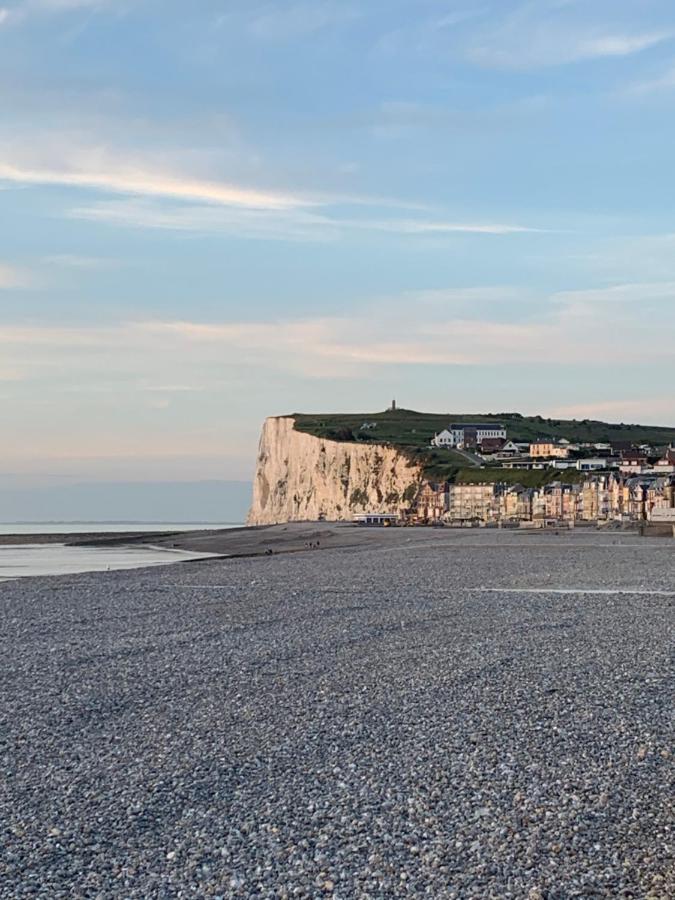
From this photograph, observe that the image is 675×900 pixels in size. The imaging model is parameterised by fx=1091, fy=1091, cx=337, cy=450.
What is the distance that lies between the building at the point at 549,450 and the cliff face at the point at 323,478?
1013 inches

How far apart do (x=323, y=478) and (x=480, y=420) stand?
196 feet

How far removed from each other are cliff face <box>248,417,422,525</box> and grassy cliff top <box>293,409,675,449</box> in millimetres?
10653

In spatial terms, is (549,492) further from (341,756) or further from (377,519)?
(341,756)

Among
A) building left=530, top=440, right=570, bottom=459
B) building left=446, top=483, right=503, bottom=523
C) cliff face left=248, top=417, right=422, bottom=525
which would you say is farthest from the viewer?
building left=530, top=440, right=570, bottom=459

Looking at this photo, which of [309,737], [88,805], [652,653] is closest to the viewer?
[88,805]

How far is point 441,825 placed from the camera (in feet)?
16.2

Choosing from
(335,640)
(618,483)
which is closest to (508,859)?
(335,640)

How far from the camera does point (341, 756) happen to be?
6.25 metres

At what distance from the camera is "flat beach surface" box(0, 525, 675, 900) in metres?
4.43

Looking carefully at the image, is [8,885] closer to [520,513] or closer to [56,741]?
[56,741]

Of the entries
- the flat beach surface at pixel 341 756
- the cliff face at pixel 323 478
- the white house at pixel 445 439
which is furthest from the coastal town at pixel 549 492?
the flat beach surface at pixel 341 756

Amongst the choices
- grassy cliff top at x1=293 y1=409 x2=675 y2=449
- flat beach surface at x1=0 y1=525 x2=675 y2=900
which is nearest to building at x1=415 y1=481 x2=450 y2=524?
grassy cliff top at x1=293 y1=409 x2=675 y2=449

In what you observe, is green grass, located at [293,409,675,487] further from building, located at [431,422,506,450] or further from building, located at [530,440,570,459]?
building, located at [530,440,570,459]

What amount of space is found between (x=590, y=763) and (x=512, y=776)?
0.52m
